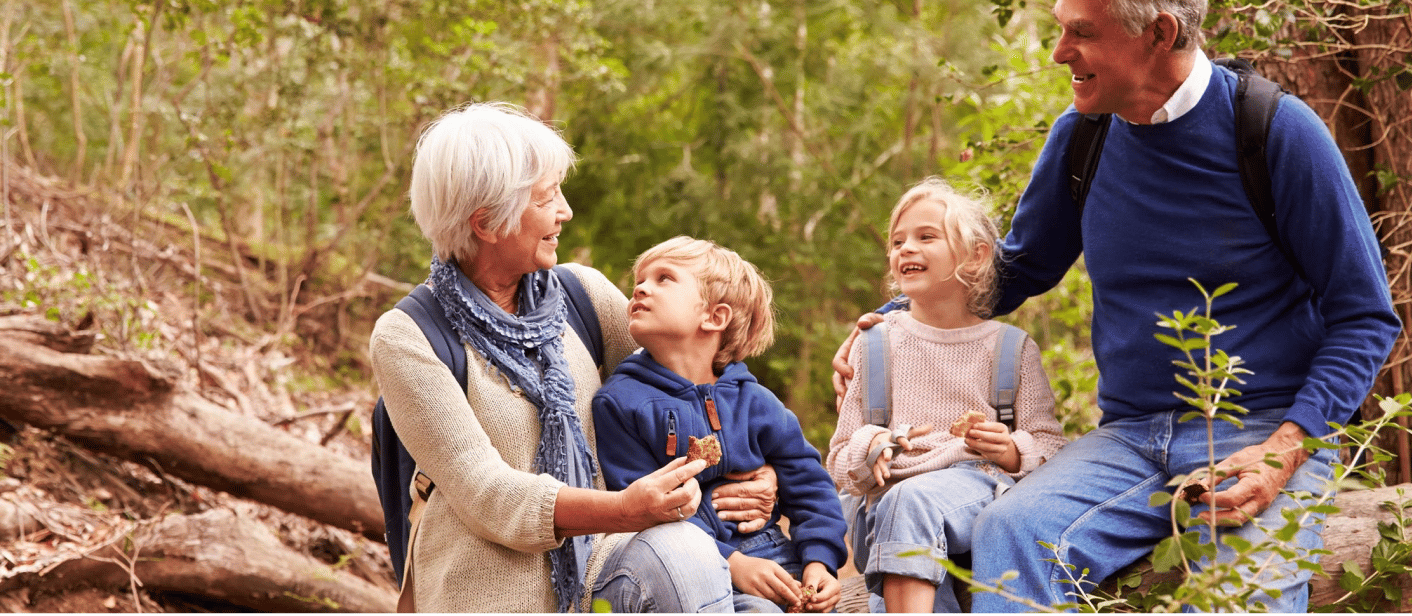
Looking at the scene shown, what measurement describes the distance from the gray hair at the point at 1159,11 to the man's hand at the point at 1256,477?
880 mm

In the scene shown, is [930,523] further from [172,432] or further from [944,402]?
[172,432]

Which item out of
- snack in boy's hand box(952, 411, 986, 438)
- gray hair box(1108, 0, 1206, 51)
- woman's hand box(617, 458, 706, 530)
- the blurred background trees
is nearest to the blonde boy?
woman's hand box(617, 458, 706, 530)

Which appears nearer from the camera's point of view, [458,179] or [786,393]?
[458,179]

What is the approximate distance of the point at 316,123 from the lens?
28.0 ft

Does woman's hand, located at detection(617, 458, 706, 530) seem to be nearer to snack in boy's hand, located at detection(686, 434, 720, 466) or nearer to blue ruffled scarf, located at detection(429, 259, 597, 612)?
snack in boy's hand, located at detection(686, 434, 720, 466)

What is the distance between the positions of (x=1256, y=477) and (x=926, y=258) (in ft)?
2.98

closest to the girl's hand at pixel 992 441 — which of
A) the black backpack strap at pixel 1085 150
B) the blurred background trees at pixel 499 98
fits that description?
the black backpack strap at pixel 1085 150

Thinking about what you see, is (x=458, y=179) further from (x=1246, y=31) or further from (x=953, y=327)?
(x=1246, y=31)

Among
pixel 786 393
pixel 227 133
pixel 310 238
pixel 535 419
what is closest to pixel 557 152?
pixel 535 419

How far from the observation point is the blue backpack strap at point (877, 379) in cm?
297

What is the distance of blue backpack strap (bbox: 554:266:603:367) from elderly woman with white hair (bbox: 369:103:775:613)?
0.12 metres

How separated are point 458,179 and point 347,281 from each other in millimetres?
6601

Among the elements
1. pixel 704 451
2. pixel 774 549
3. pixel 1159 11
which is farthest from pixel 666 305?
pixel 1159 11

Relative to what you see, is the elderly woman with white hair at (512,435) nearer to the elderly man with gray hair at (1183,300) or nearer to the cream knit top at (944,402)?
the cream knit top at (944,402)
